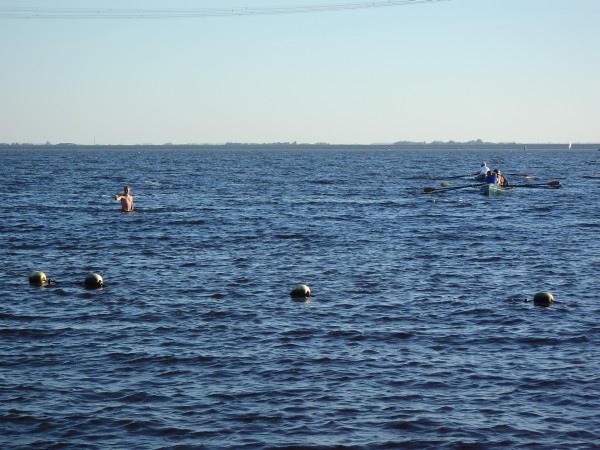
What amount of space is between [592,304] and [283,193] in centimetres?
5643

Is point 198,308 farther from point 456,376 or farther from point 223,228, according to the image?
point 223,228

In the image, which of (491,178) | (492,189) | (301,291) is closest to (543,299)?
(301,291)

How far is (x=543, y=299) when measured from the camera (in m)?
29.5

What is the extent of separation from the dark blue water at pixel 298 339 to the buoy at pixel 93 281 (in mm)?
309

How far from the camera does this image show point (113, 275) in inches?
1410

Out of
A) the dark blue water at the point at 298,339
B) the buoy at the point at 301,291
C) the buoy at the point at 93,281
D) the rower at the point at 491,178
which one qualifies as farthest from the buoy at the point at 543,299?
the rower at the point at 491,178

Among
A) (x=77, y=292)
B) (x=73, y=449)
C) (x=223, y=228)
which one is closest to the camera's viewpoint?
(x=73, y=449)

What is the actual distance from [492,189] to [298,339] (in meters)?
54.1

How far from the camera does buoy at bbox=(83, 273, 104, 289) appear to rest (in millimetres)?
32625

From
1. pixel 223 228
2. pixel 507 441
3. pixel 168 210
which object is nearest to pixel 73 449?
pixel 507 441

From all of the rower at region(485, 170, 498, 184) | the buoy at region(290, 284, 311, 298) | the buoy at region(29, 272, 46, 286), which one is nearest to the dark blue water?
the buoy at region(290, 284, 311, 298)

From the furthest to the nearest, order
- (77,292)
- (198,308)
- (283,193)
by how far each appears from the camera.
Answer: (283,193), (77,292), (198,308)

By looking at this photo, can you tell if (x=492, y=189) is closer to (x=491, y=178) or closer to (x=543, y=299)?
(x=491, y=178)

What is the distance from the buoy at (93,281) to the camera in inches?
1284
